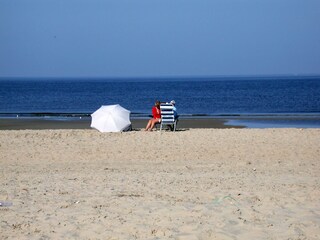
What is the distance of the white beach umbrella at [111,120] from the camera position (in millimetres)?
18938

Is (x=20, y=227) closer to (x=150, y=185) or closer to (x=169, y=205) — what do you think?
(x=169, y=205)

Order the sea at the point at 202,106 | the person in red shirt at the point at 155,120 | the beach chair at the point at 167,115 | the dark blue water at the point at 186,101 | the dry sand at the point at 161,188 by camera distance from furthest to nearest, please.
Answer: the dark blue water at the point at 186,101, the sea at the point at 202,106, the person in red shirt at the point at 155,120, the beach chair at the point at 167,115, the dry sand at the point at 161,188

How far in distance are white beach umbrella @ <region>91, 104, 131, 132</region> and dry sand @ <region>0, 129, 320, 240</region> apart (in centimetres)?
205

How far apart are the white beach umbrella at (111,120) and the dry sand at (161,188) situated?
2.05m

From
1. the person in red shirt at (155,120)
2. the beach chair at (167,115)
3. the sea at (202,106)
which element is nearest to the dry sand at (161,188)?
the beach chair at (167,115)

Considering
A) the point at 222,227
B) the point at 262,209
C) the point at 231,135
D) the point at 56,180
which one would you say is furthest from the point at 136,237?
the point at 231,135

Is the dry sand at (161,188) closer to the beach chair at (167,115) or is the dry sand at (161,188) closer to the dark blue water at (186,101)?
the beach chair at (167,115)

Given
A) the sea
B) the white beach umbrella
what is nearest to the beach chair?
the white beach umbrella

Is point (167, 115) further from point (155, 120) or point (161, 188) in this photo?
point (161, 188)

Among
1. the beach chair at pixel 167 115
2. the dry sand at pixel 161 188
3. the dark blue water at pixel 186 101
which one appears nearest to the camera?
the dry sand at pixel 161 188

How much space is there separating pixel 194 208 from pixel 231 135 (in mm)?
10718

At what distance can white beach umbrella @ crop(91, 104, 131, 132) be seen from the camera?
18.9 metres

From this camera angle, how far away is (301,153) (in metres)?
14.3

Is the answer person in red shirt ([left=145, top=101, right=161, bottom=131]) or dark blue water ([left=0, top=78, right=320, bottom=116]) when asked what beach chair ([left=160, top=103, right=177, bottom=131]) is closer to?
person in red shirt ([left=145, top=101, right=161, bottom=131])
